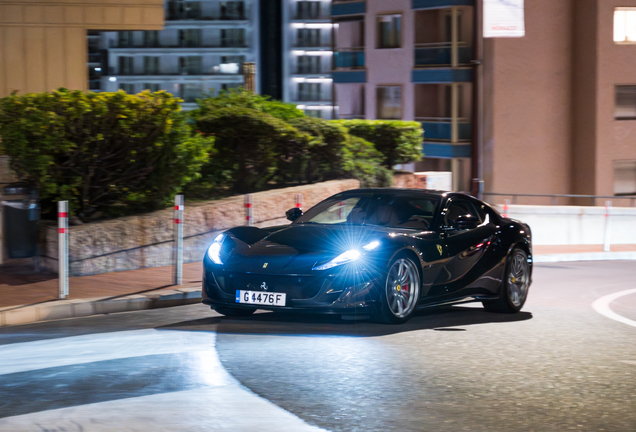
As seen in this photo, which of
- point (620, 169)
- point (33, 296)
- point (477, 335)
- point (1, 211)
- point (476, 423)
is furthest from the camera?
point (620, 169)

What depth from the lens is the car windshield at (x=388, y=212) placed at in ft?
31.2

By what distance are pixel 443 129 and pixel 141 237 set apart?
90.7ft

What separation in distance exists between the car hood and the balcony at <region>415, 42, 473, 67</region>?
1226 inches

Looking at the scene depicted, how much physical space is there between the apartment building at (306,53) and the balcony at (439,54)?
36040 mm

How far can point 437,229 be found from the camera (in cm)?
948

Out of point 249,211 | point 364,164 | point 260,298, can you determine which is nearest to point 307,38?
point 364,164

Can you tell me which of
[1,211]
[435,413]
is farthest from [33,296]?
[435,413]

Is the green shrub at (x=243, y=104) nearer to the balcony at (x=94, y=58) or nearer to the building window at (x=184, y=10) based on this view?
the building window at (x=184, y=10)

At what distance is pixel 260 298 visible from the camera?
8.45 m

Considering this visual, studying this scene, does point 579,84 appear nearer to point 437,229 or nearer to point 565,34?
point 565,34

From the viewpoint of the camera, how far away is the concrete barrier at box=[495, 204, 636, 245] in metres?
25.6

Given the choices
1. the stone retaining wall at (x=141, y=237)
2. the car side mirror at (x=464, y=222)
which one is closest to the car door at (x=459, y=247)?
the car side mirror at (x=464, y=222)

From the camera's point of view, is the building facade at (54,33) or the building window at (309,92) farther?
the building window at (309,92)

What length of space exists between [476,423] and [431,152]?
34737 mm
